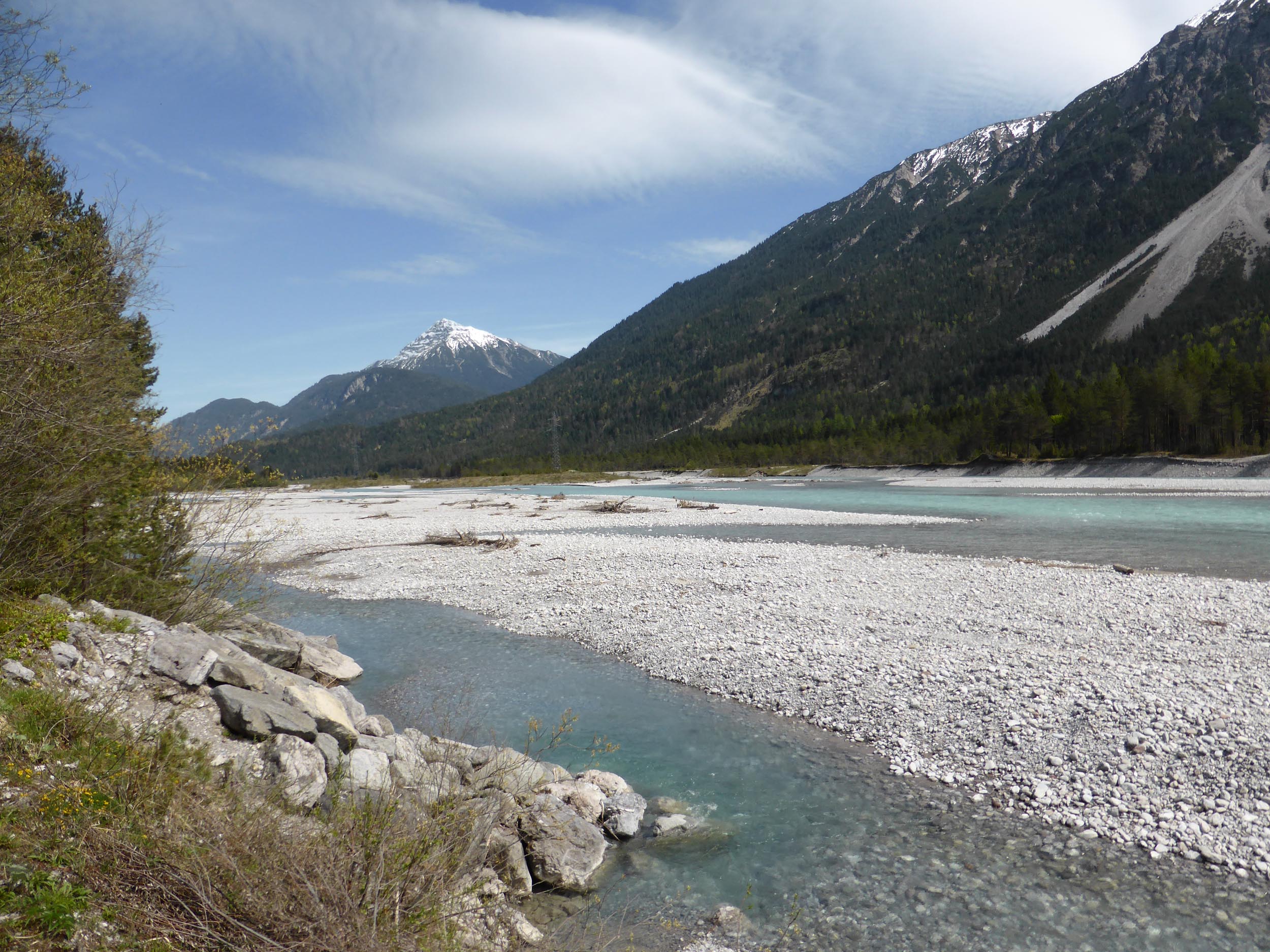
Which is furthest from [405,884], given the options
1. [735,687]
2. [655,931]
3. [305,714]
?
[735,687]

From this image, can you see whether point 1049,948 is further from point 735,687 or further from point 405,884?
point 735,687

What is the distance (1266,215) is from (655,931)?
24385cm

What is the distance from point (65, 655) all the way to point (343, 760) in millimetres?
2851

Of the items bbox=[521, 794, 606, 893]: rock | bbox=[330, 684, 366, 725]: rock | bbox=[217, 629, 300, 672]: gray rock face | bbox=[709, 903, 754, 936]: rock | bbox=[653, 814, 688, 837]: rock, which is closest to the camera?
bbox=[709, 903, 754, 936]: rock

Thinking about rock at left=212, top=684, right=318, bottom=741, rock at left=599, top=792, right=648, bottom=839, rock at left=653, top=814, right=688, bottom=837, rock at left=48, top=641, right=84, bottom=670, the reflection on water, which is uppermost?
rock at left=48, top=641, right=84, bottom=670

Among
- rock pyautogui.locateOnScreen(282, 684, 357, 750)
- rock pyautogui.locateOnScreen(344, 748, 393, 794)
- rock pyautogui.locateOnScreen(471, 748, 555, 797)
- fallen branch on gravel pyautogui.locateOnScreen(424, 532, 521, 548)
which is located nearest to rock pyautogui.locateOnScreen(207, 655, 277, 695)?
rock pyautogui.locateOnScreen(282, 684, 357, 750)

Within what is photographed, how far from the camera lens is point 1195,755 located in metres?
7.37

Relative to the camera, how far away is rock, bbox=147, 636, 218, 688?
682 centimetres

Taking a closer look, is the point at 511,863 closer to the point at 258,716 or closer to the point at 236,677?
the point at 258,716

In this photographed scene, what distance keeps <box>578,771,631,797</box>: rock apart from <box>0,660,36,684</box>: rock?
5301 mm

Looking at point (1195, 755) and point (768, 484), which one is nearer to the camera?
point (1195, 755)

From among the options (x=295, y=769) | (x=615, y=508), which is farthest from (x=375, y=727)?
(x=615, y=508)

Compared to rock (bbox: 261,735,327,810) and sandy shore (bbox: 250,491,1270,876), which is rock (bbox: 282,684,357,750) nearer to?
rock (bbox: 261,735,327,810)

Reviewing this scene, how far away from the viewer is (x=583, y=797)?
694 cm
